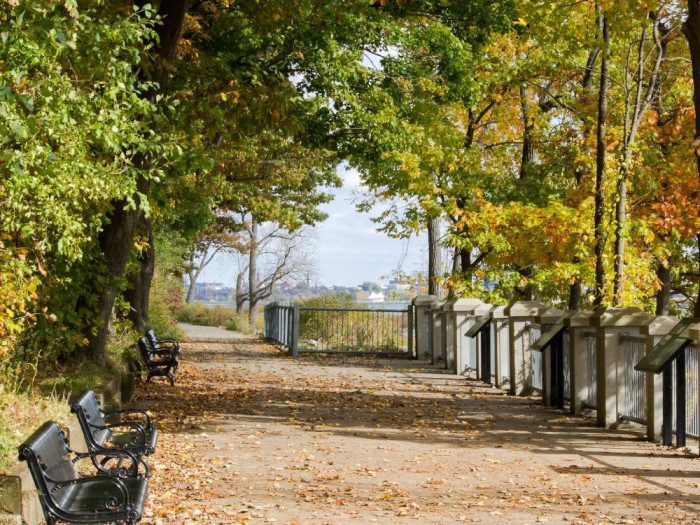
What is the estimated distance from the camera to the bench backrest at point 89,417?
773cm

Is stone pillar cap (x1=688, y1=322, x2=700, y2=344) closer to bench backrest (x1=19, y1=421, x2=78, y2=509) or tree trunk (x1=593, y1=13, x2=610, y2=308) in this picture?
bench backrest (x1=19, y1=421, x2=78, y2=509)

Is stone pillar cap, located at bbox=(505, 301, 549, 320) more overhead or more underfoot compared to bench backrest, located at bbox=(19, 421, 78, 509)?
more overhead

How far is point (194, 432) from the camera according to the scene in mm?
11828

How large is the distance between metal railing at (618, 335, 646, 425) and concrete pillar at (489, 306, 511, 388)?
549cm

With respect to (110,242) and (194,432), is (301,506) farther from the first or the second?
(110,242)

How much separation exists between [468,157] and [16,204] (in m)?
17.1

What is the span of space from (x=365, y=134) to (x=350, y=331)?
9.63 m

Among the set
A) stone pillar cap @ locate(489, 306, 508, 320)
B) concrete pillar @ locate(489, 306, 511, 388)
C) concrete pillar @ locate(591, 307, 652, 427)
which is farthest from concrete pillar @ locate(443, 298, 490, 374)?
concrete pillar @ locate(591, 307, 652, 427)

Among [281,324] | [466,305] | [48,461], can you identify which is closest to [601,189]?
[466,305]

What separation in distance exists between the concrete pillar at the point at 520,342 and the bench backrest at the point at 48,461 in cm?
1140

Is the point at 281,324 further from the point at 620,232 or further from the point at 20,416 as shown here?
the point at 20,416

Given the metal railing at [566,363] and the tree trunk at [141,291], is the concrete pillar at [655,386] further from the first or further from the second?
the tree trunk at [141,291]

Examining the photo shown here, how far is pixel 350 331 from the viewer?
30.1 metres

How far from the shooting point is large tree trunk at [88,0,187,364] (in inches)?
523
